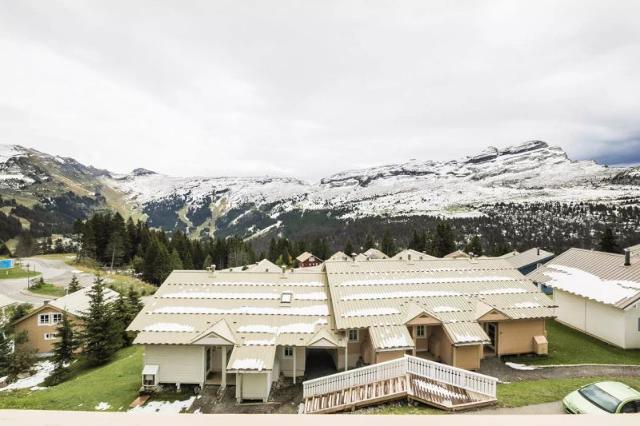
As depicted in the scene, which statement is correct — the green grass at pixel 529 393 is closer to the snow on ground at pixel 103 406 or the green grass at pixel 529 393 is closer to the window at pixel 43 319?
the snow on ground at pixel 103 406

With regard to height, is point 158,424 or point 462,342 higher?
point 158,424

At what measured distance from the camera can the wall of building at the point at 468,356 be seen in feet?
68.0

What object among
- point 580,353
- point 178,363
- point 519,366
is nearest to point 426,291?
point 519,366

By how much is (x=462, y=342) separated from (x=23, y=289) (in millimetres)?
64309

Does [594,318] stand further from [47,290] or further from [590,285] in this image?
[47,290]

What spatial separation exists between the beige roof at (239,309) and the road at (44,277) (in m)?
36.4

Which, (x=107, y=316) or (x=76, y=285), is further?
(x=76, y=285)

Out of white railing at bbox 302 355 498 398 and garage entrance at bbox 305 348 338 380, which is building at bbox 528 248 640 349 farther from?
garage entrance at bbox 305 348 338 380

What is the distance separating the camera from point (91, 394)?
1989 centimetres

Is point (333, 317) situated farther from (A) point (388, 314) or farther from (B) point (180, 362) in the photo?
(B) point (180, 362)

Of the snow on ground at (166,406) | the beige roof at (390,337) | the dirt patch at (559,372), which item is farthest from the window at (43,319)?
the dirt patch at (559,372)

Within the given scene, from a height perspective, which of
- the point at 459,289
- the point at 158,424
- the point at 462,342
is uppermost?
the point at 158,424

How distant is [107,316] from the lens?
29609 mm

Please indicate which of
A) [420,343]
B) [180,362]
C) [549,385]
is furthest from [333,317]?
[549,385]
